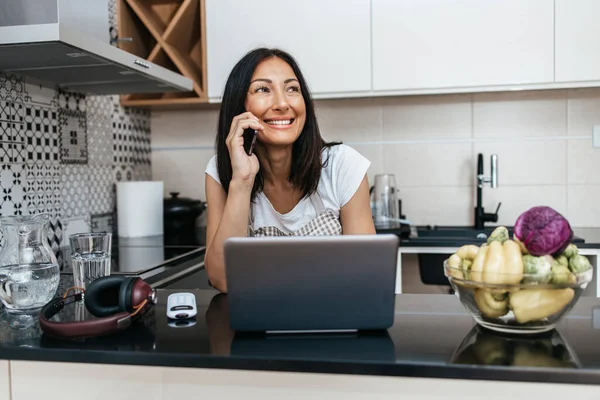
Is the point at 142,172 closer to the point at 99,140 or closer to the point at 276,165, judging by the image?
the point at 99,140

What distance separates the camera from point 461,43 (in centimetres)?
217

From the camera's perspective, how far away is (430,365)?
28.1 inches

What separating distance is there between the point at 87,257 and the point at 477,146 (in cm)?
184

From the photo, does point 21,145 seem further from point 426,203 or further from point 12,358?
point 426,203

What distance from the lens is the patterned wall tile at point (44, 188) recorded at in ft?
6.09

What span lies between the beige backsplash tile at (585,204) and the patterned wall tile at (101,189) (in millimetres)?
2026

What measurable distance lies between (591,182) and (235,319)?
2118 millimetres

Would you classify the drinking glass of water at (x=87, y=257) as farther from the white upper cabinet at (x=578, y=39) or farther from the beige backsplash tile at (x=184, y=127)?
the white upper cabinet at (x=578, y=39)

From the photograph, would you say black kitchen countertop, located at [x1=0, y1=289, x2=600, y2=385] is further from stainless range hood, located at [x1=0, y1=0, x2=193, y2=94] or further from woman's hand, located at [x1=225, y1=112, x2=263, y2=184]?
stainless range hood, located at [x1=0, y1=0, x2=193, y2=94]

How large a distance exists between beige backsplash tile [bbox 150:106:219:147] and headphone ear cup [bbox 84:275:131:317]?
1.83 meters

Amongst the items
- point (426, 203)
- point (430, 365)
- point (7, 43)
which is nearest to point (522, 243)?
point (430, 365)

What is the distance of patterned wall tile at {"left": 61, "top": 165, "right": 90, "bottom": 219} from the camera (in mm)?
2072

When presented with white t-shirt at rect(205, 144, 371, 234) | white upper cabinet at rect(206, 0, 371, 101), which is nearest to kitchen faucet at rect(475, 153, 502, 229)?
white upper cabinet at rect(206, 0, 371, 101)

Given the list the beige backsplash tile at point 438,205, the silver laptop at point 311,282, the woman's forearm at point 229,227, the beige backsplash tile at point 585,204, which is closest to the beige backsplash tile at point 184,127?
the beige backsplash tile at point 438,205
